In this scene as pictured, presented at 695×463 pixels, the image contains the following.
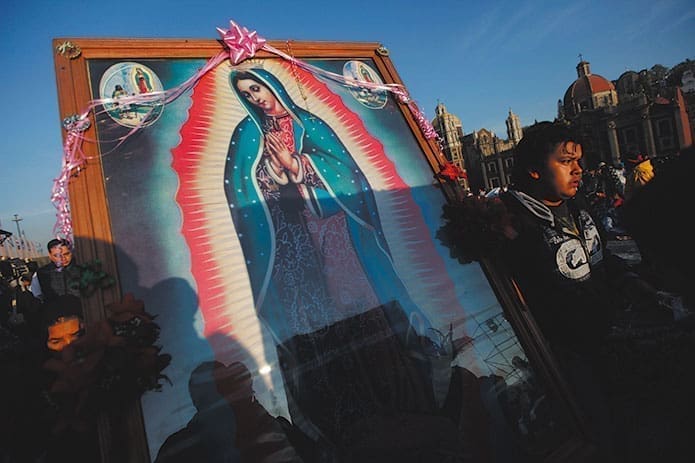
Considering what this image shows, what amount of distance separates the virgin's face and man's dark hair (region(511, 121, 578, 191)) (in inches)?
64.3

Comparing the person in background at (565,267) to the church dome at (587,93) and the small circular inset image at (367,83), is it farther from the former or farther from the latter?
the church dome at (587,93)

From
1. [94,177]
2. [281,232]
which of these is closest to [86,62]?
[94,177]

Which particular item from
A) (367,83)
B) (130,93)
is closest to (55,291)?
(130,93)

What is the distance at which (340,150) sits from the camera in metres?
2.60

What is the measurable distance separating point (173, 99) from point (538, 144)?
2.23 metres

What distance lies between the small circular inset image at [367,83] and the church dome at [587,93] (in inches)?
2358

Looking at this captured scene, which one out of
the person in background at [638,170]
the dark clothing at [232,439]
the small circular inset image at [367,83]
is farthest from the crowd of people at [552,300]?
the person in background at [638,170]

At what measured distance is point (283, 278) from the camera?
2.06 m

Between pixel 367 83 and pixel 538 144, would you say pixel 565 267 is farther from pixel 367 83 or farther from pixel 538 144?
pixel 367 83

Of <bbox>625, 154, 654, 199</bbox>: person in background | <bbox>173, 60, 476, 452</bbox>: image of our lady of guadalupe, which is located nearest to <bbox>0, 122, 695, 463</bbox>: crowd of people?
<bbox>173, 60, 476, 452</bbox>: image of our lady of guadalupe

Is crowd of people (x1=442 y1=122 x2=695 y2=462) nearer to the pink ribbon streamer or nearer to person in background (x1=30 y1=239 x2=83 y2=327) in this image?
the pink ribbon streamer

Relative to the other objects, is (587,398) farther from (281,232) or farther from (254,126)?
(254,126)

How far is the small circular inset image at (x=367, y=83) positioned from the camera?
288 cm

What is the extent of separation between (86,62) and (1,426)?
5.61 ft
